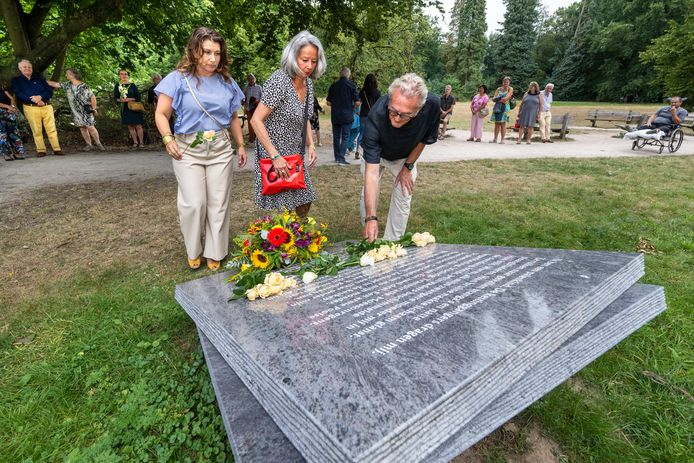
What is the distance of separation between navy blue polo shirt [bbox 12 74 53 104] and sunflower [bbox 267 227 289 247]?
845 centimetres

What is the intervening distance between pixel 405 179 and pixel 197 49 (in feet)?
6.53

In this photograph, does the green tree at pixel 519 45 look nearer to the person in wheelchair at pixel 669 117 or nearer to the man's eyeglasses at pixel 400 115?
the person in wheelchair at pixel 669 117

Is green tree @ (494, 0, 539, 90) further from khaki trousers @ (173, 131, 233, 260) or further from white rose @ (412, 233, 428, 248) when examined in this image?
khaki trousers @ (173, 131, 233, 260)

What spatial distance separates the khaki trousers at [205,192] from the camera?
3.09 meters

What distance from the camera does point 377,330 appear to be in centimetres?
166

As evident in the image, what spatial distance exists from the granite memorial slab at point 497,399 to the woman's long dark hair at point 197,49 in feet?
6.75

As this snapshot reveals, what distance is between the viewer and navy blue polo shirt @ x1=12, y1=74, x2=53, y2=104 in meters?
7.61

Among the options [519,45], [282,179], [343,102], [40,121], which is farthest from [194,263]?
[519,45]

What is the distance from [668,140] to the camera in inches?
415

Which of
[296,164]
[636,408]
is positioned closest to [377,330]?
[636,408]

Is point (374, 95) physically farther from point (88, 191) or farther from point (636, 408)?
point (636, 408)

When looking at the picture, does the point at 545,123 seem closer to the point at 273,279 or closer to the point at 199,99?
the point at 199,99

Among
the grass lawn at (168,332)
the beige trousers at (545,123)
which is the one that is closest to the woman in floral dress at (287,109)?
the grass lawn at (168,332)

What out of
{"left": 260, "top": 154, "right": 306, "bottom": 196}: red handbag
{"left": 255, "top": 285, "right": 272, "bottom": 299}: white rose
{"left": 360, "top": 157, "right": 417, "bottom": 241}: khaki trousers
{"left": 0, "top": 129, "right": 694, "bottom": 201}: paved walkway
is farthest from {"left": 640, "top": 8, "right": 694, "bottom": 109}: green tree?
{"left": 255, "top": 285, "right": 272, "bottom": 299}: white rose
